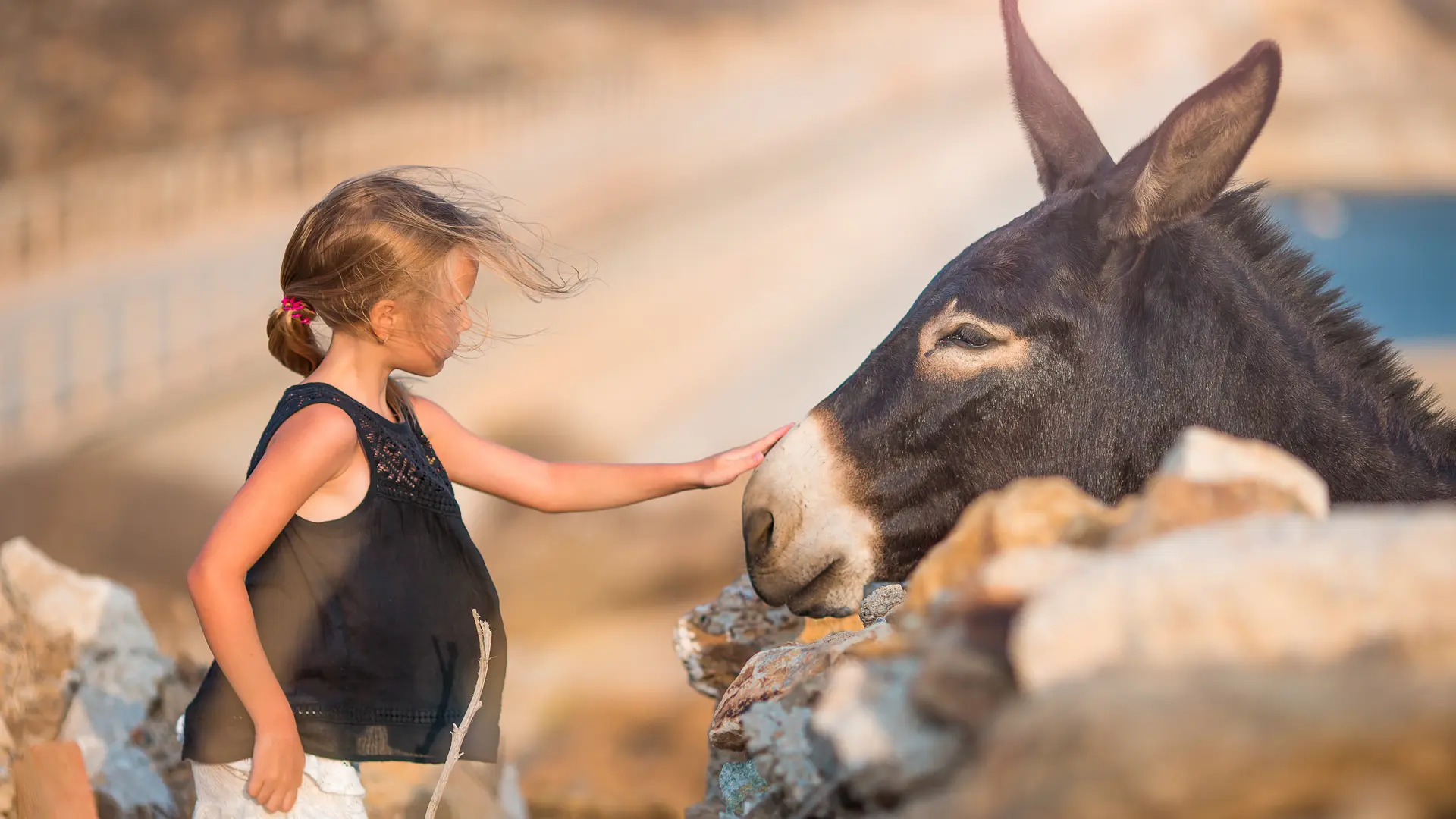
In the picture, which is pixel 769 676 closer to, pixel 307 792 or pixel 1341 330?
pixel 307 792

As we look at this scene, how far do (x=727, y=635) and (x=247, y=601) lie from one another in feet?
4.51

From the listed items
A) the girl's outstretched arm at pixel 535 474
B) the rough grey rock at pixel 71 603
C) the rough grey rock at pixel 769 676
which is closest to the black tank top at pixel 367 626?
the girl's outstretched arm at pixel 535 474

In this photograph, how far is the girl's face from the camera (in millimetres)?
1774

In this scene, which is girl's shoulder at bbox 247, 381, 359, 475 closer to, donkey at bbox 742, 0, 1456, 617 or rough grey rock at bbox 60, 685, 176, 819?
donkey at bbox 742, 0, 1456, 617

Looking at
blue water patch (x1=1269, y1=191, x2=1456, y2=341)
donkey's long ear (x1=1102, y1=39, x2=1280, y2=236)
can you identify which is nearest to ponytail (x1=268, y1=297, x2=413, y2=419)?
donkey's long ear (x1=1102, y1=39, x2=1280, y2=236)

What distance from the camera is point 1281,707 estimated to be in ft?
2.15

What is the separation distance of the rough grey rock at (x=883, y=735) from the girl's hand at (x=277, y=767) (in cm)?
88

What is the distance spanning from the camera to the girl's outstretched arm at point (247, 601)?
4.85 ft

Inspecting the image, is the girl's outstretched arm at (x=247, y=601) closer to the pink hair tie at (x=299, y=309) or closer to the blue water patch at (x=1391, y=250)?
the pink hair tie at (x=299, y=309)

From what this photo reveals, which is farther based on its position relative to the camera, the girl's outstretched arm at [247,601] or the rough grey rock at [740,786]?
the rough grey rock at [740,786]

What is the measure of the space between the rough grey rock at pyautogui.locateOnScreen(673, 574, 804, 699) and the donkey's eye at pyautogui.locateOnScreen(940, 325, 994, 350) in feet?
3.30

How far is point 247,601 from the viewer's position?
1.51 m

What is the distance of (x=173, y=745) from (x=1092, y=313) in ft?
9.33

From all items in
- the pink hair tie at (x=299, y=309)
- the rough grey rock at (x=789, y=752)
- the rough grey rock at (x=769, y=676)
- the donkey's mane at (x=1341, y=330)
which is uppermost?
the donkey's mane at (x=1341, y=330)
